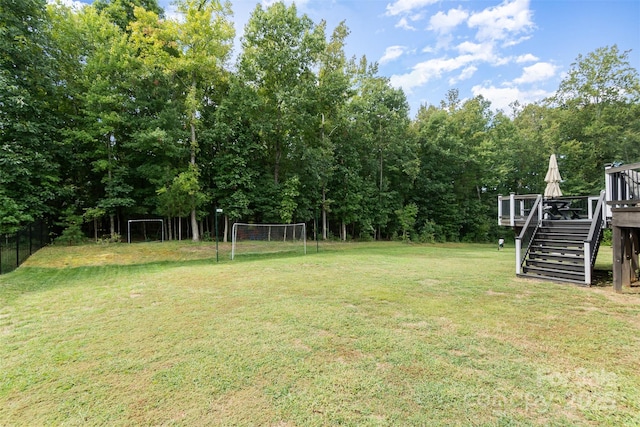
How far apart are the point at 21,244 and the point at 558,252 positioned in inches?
703

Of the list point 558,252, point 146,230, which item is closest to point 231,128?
point 146,230

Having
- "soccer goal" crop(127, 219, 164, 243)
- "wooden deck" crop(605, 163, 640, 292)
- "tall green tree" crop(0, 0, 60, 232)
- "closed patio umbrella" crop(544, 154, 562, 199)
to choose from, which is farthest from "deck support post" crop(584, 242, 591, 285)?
"tall green tree" crop(0, 0, 60, 232)

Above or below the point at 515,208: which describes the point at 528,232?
below

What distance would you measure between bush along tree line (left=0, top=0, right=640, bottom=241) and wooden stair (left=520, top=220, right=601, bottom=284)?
1267 centimetres

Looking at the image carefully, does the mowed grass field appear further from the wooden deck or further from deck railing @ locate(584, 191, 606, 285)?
the wooden deck

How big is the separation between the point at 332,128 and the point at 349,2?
848cm

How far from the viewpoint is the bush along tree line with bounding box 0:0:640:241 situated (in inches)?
558

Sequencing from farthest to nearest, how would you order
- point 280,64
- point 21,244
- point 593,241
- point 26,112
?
point 280,64 < point 26,112 < point 21,244 < point 593,241

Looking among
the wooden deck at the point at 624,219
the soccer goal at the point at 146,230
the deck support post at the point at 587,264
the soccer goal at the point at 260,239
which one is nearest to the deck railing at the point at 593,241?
the deck support post at the point at 587,264

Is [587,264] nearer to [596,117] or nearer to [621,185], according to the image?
[621,185]

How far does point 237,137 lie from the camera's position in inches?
690

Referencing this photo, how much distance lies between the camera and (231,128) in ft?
55.7

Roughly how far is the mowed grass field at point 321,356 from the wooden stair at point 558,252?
67cm

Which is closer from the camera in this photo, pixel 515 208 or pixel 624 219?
pixel 624 219
